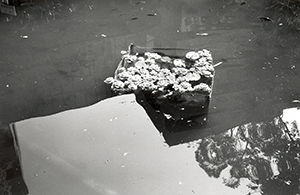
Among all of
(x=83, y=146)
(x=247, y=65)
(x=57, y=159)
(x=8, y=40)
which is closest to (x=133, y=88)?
(x=83, y=146)

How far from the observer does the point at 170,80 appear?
10.4 feet

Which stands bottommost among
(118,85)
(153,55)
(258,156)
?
(258,156)

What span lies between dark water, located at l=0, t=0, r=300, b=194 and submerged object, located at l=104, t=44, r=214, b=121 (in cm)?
13

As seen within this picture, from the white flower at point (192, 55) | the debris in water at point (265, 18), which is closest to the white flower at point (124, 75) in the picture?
the white flower at point (192, 55)

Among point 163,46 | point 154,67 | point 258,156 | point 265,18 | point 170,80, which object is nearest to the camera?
point 258,156

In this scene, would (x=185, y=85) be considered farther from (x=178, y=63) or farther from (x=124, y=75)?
(x=124, y=75)

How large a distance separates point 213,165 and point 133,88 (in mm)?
1070

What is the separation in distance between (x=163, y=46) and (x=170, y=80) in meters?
Answer: 0.74

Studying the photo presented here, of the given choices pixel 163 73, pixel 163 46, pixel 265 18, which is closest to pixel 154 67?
pixel 163 73

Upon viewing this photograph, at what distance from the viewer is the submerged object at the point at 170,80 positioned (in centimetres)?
298

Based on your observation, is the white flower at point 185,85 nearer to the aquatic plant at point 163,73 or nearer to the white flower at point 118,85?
the aquatic plant at point 163,73

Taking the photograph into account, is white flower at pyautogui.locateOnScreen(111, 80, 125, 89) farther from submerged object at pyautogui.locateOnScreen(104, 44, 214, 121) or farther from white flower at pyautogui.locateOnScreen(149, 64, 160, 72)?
white flower at pyautogui.locateOnScreen(149, 64, 160, 72)

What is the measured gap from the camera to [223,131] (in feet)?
9.29

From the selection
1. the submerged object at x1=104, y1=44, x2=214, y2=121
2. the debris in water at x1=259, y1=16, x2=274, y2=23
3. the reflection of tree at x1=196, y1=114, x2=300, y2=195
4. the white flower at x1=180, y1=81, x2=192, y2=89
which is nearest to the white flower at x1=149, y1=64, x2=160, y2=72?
the submerged object at x1=104, y1=44, x2=214, y2=121
